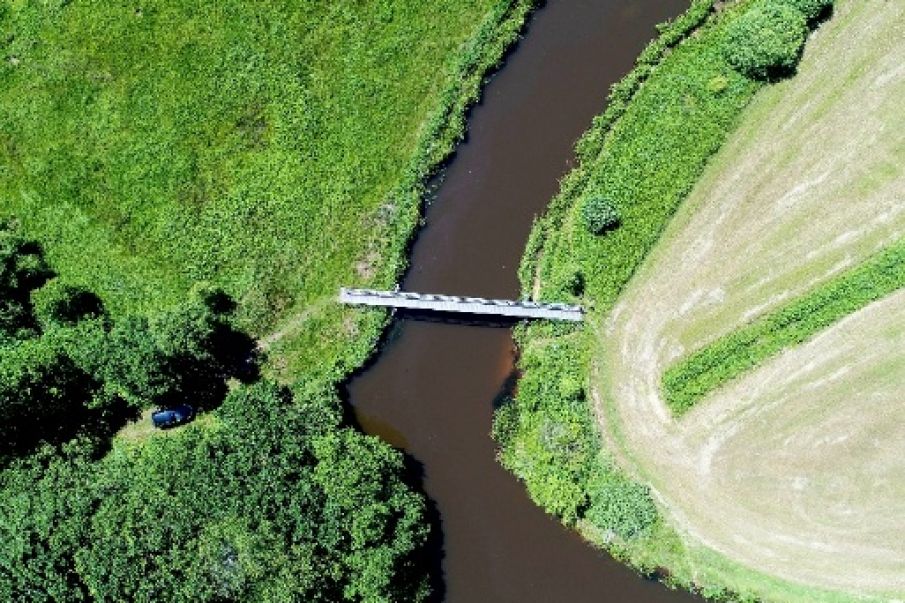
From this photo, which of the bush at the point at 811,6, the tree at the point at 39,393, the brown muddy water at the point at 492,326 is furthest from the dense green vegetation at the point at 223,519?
→ the bush at the point at 811,6

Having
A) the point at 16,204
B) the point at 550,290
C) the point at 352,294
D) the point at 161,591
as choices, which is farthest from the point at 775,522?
the point at 16,204

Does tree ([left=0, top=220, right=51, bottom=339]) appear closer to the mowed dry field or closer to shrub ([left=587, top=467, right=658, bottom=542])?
the mowed dry field

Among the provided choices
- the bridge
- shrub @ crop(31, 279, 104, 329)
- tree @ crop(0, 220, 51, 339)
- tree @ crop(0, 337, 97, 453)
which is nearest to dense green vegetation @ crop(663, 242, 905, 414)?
the bridge

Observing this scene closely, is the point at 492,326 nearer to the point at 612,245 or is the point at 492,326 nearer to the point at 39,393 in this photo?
the point at 612,245

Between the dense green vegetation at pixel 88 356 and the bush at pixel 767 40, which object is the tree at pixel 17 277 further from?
the bush at pixel 767 40

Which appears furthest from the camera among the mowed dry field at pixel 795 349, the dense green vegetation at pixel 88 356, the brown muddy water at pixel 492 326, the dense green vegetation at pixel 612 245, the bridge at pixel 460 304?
the brown muddy water at pixel 492 326

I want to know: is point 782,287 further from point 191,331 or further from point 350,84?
point 191,331

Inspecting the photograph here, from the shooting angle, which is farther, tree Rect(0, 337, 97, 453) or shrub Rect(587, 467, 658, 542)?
shrub Rect(587, 467, 658, 542)
